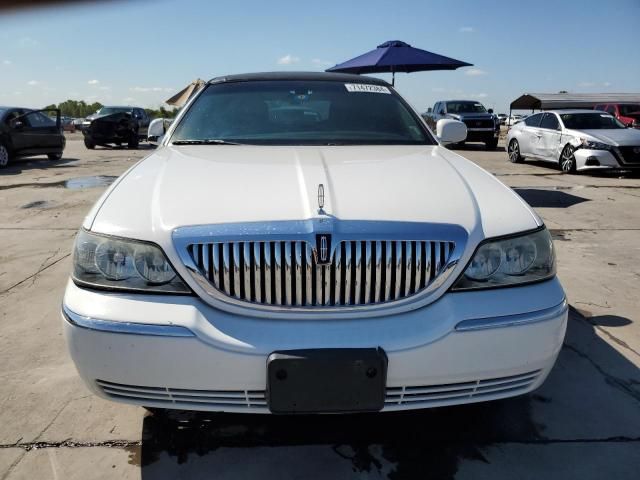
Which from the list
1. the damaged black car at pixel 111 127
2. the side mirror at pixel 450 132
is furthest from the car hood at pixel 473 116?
the side mirror at pixel 450 132

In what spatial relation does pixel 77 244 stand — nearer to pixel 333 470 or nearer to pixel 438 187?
pixel 333 470

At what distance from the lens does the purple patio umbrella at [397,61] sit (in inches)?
500

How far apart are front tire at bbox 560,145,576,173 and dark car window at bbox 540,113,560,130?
29.9 inches

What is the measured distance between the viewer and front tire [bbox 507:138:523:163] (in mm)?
14133

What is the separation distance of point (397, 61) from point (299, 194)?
1148cm

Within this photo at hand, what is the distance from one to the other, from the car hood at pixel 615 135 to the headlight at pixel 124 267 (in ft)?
36.6

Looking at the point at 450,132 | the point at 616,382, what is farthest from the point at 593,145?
the point at 616,382

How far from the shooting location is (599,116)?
480 inches

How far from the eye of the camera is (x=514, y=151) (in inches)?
564

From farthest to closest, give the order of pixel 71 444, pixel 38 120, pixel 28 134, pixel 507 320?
1. pixel 38 120
2. pixel 28 134
3. pixel 71 444
4. pixel 507 320

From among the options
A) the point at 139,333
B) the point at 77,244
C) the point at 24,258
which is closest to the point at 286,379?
the point at 139,333

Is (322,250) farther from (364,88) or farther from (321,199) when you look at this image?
(364,88)

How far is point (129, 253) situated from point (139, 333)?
0.31 m

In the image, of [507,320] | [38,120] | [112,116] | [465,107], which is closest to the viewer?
[507,320]
